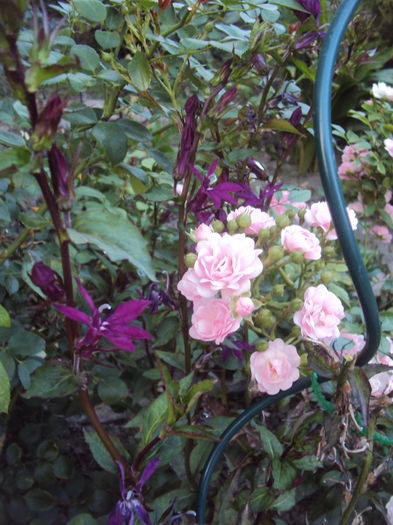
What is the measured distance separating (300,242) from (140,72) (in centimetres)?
31

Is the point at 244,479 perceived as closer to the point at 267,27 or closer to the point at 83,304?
the point at 83,304

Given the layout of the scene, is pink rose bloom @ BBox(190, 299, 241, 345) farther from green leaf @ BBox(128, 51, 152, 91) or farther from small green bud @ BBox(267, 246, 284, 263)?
green leaf @ BBox(128, 51, 152, 91)

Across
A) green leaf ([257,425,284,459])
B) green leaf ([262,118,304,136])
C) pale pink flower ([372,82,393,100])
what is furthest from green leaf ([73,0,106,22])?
pale pink flower ([372,82,393,100])

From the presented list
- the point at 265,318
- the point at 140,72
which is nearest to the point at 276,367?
the point at 265,318

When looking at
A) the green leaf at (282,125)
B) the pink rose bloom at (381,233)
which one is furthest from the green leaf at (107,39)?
the pink rose bloom at (381,233)

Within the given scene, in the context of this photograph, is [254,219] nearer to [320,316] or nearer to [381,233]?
[320,316]

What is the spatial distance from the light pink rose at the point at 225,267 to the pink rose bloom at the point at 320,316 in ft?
0.32

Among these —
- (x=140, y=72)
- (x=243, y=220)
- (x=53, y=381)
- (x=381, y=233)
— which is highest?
(x=140, y=72)

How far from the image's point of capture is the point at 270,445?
776 millimetres

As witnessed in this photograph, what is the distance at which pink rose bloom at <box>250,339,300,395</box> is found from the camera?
2.11 ft

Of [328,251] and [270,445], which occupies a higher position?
[328,251]

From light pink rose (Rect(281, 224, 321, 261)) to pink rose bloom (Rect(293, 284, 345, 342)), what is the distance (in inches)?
2.0

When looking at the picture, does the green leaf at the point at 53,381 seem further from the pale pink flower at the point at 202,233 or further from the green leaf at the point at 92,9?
the green leaf at the point at 92,9

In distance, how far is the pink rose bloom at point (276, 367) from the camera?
64 centimetres
